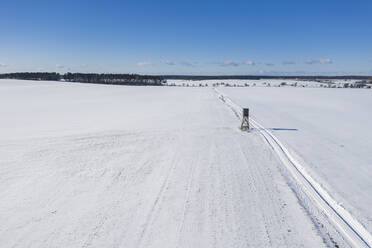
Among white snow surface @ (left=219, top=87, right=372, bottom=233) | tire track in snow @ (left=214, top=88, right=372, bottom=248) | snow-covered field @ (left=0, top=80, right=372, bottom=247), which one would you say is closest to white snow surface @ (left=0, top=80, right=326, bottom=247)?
snow-covered field @ (left=0, top=80, right=372, bottom=247)

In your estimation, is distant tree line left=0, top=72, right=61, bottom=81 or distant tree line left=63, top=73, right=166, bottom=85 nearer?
distant tree line left=0, top=72, right=61, bottom=81

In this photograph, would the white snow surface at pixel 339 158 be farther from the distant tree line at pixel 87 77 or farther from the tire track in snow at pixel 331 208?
the distant tree line at pixel 87 77

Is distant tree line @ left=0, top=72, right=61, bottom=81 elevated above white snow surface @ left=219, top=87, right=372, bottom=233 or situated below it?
above

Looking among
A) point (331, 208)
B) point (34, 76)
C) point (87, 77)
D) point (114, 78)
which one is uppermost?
point (34, 76)

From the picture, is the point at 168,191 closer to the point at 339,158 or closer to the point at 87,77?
the point at 339,158

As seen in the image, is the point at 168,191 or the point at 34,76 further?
the point at 34,76

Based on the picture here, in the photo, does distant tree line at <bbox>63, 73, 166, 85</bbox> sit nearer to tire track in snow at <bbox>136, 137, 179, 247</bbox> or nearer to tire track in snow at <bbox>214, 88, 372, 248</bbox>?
tire track in snow at <bbox>136, 137, 179, 247</bbox>

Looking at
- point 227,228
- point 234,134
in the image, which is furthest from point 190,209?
point 234,134

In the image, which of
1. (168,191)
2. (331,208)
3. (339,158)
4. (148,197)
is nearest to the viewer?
(331,208)

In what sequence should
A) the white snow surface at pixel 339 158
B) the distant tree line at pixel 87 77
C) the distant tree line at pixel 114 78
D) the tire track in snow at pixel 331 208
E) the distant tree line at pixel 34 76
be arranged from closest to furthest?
1. the tire track in snow at pixel 331 208
2. the white snow surface at pixel 339 158
3. the distant tree line at pixel 34 76
4. the distant tree line at pixel 87 77
5. the distant tree line at pixel 114 78

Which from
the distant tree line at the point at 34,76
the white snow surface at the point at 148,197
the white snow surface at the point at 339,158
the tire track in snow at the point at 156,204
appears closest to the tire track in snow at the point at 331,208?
the white snow surface at the point at 339,158

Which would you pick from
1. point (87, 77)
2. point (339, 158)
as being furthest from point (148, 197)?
point (87, 77)
